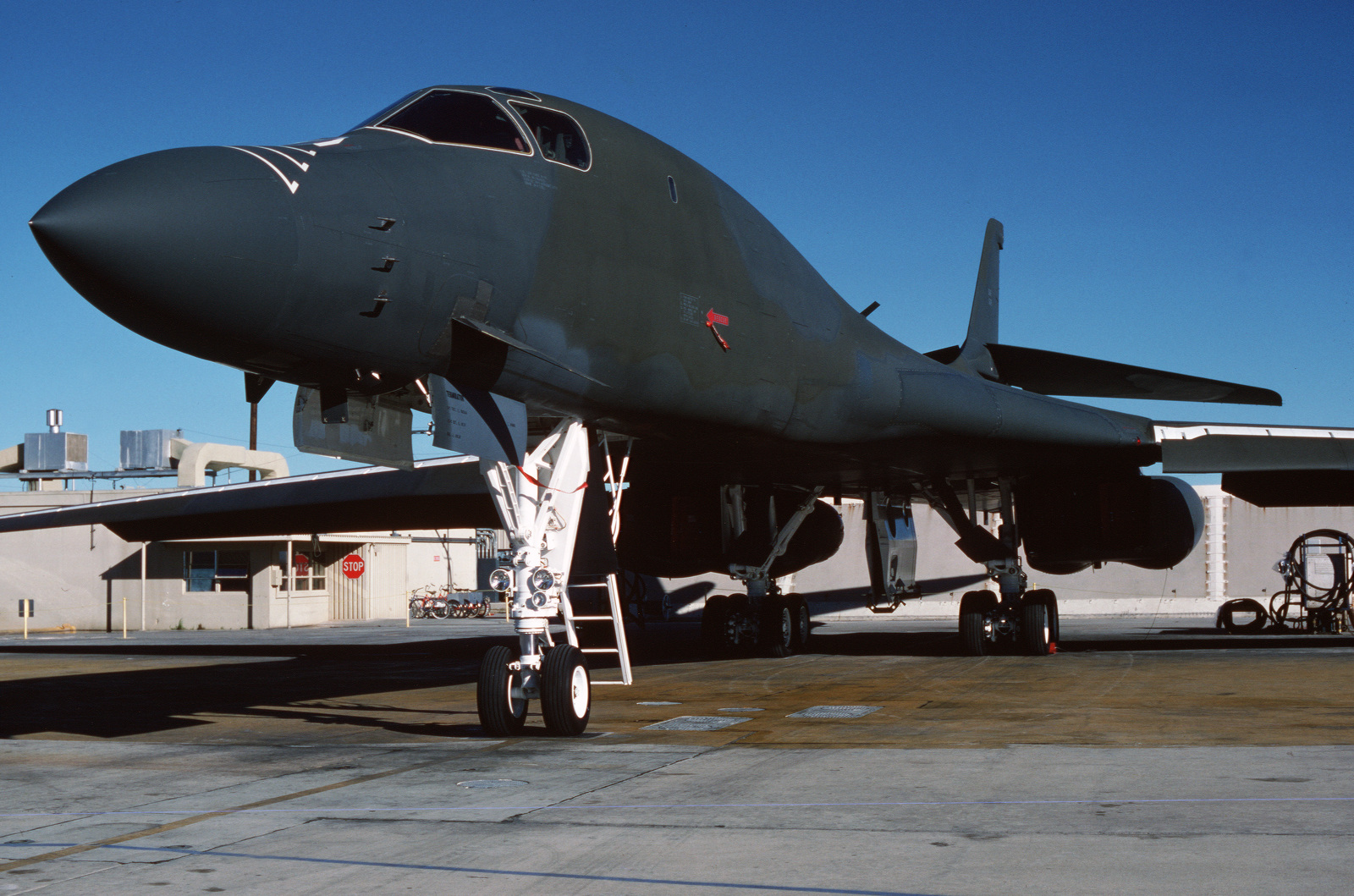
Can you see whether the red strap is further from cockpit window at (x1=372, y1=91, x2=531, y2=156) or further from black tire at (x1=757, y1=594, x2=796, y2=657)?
black tire at (x1=757, y1=594, x2=796, y2=657)

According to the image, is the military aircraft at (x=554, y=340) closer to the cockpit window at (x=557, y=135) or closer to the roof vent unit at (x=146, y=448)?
the cockpit window at (x=557, y=135)

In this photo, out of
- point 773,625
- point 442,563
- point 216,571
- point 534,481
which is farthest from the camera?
point 442,563

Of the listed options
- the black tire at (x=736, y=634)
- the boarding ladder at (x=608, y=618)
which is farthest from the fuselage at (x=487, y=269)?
the black tire at (x=736, y=634)

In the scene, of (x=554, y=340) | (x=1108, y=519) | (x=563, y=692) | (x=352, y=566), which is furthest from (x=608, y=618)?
(x=352, y=566)

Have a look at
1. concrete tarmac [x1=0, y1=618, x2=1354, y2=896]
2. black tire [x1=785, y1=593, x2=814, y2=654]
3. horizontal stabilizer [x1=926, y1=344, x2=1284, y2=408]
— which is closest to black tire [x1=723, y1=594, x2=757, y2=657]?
black tire [x1=785, y1=593, x2=814, y2=654]

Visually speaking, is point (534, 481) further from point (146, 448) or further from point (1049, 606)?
point (146, 448)

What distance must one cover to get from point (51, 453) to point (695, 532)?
114ft

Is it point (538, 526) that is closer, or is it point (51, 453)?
point (538, 526)

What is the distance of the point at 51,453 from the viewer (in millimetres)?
43406

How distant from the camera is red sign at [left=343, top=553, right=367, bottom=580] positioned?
129 feet

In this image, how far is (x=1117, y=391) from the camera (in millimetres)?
18781

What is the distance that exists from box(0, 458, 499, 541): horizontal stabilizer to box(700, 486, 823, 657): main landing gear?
3.70 m

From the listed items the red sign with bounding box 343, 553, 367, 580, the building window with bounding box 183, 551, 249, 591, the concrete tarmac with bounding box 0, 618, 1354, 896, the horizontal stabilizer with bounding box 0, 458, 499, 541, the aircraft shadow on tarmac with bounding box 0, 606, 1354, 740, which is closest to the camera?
the concrete tarmac with bounding box 0, 618, 1354, 896

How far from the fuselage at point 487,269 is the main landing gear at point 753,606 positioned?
4925 mm
